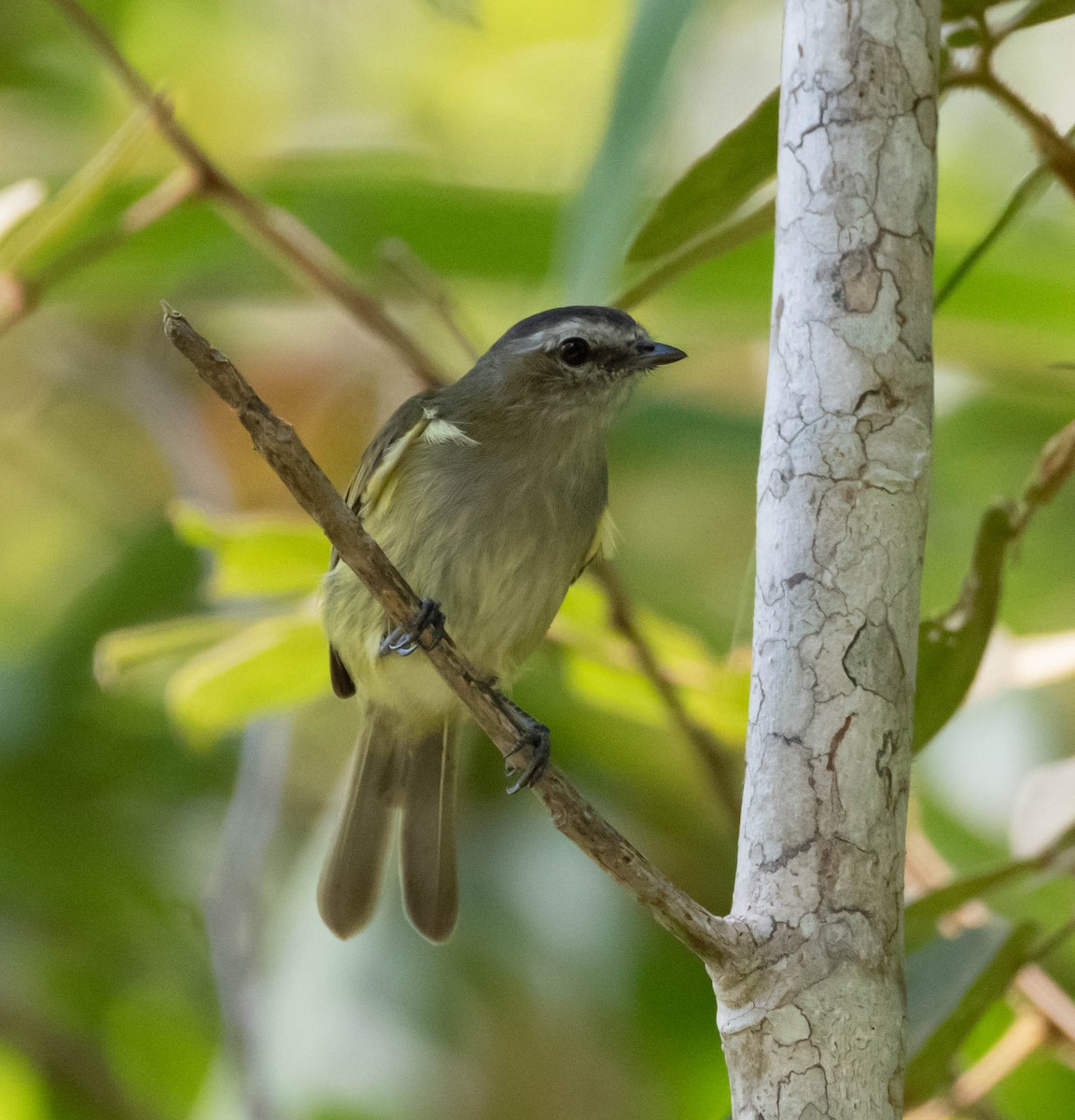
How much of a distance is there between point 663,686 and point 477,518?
1.66 ft

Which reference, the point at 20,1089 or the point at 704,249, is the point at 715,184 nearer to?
the point at 704,249

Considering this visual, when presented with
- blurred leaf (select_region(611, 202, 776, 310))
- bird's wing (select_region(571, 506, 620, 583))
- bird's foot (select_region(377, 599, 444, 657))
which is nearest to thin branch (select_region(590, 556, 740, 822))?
bird's wing (select_region(571, 506, 620, 583))

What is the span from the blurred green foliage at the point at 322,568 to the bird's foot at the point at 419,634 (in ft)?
0.49

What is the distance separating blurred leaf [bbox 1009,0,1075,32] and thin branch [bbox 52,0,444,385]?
41.2 inches

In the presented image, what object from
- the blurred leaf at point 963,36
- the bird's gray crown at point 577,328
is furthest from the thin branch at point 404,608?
the bird's gray crown at point 577,328

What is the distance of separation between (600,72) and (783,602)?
2992 millimetres

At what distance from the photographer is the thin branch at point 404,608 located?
1.30m

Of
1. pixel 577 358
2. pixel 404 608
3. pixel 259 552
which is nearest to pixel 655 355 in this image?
pixel 577 358

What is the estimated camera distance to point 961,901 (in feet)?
6.14

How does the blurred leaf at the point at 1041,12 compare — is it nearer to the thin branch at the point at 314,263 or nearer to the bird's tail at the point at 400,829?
the thin branch at the point at 314,263

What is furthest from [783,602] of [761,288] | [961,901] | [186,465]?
[186,465]

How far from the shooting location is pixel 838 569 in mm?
1357

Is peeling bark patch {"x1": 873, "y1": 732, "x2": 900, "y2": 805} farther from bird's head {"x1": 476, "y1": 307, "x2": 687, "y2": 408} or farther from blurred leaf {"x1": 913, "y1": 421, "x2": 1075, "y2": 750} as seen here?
bird's head {"x1": 476, "y1": 307, "x2": 687, "y2": 408}

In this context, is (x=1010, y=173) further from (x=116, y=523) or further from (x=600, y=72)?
(x=116, y=523)
